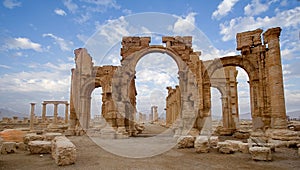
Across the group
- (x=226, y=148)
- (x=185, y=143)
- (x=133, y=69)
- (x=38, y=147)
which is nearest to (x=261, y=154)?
(x=226, y=148)

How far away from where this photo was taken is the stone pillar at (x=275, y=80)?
11.9 meters

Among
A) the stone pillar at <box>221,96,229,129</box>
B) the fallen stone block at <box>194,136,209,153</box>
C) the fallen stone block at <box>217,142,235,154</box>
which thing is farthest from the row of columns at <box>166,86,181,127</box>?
the fallen stone block at <box>217,142,235,154</box>

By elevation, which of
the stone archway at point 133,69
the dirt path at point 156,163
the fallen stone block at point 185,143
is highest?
the stone archway at point 133,69

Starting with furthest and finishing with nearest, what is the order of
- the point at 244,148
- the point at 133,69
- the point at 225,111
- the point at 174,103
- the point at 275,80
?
the point at 174,103 → the point at 225,111 → the point at 133,69 → the point at 275,80 → the point at 244,148

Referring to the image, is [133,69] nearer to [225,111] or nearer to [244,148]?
[225,111]

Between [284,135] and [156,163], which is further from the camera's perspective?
[284,135]

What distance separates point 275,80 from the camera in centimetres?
1231

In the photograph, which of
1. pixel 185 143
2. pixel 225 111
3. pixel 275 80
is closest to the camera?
pixel 185 143

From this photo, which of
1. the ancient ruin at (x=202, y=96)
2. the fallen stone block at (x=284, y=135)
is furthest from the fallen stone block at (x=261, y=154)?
the fallen stone block at (x=284, y=135)

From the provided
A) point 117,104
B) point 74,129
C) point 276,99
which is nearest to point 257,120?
point 276,99

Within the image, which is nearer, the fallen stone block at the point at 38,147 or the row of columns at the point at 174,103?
the fallen stone block at the point at 38,147

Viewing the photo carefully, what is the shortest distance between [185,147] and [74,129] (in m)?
13.0

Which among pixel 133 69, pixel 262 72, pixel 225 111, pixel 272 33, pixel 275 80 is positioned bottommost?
pixel 225 111

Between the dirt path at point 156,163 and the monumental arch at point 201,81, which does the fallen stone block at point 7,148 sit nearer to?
the dirt path at point 156,163
